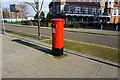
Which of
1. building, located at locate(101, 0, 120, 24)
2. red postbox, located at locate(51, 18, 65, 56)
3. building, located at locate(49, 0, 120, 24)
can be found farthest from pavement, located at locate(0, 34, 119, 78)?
building, located at locate(101, 0, 120, 24)

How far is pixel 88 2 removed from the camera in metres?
46.5

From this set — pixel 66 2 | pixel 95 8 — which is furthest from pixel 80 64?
pixel 95 8

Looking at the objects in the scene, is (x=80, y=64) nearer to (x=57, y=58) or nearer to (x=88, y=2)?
(x=57, y=58)

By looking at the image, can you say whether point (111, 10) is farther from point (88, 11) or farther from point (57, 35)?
point (57, 35)

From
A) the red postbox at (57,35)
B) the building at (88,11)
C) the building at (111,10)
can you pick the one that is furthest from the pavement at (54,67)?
the building at (111,10)

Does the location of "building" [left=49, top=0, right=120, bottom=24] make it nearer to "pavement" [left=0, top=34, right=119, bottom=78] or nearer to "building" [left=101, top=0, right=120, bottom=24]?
"building" [left=101, top=0, right=120, bottom=24]

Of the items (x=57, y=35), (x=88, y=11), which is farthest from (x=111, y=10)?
(x=57, y=35)

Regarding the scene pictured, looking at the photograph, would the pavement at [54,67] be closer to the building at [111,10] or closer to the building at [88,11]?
the building at [88,11]

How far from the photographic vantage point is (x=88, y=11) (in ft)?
140

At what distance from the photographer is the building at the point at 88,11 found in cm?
4003

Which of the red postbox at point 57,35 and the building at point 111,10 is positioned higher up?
the building at point 111,10

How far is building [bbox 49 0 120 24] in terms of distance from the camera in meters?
40.0

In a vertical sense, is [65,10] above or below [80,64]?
above

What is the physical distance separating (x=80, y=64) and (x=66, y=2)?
37.8m
